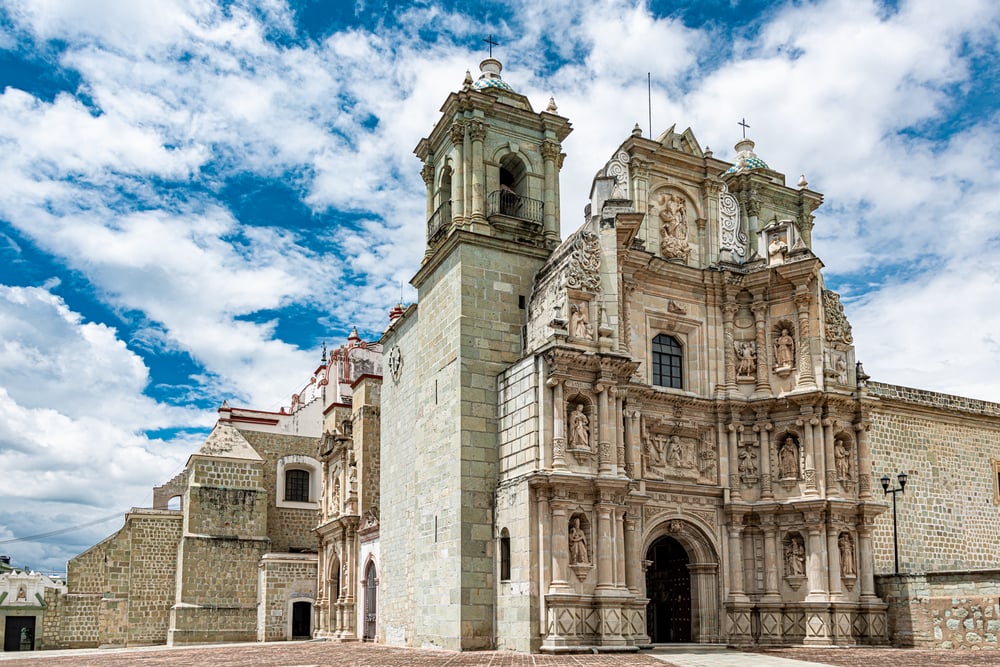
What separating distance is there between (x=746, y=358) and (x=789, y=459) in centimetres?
268

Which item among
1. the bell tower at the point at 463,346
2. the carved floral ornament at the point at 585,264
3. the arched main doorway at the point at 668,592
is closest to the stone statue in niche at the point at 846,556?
→ the arched main doorway at the point at 668,592

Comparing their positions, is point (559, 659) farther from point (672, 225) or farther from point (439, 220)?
point (439, 220)

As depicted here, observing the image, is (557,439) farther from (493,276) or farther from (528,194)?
(528,194)

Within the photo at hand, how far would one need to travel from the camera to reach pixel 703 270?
2352cm

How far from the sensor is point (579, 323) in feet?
65.6

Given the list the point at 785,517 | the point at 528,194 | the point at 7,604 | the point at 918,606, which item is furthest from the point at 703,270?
the point at 7,604

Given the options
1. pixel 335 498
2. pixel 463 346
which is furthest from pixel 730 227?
pixel 335 498

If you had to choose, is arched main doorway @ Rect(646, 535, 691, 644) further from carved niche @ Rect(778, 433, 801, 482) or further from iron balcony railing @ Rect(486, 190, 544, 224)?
iron balcony railing @ Rect(486, 190, 544, 224)

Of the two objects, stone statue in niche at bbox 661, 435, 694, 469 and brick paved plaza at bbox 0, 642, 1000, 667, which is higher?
stone statue in niche at bbox 661, 435, 694, 469

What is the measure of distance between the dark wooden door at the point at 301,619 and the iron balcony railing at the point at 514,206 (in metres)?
18.4

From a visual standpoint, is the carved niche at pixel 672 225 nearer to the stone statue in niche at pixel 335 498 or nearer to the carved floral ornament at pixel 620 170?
the carved floral ornament at pixel 620 170

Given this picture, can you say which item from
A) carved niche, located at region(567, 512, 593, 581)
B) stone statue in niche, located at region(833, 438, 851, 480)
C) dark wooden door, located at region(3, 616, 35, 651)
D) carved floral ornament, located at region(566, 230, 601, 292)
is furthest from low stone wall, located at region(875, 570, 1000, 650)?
dark wooden door, located at region(3, 616, 35, 651)

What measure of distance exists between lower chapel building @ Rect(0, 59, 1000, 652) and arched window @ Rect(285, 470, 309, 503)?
38.4 ft

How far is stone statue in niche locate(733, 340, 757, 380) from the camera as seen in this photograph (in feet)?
76.1
